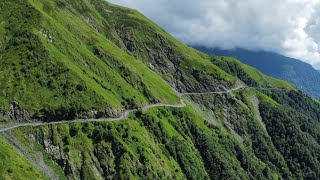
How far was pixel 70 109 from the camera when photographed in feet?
587

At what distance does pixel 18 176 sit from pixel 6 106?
43.7 m

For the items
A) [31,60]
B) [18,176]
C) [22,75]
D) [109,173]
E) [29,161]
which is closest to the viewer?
[18,176]

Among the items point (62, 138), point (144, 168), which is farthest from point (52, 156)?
point (144, 168)

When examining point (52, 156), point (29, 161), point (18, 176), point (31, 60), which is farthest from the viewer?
point (31, 60)

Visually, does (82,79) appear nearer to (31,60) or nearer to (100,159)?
(31,60)

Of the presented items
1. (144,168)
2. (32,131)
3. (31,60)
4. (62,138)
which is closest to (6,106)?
(32,131)

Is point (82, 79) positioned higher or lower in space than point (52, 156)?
higher

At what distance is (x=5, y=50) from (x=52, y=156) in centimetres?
7013

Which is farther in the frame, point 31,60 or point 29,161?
point 31,60

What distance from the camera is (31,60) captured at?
195 m

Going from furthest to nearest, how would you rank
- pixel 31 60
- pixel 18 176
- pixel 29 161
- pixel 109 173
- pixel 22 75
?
pixel 31 60, pixel 22 75, pixel 109 173, pixel 29 161, pixel 18 176

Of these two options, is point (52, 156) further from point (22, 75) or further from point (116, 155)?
point (22, 75)

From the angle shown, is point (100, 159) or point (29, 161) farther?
point (100, 159)

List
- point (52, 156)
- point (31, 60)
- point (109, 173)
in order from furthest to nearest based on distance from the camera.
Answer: point (31, 60) < point (109, 173) < point (52, 156)
